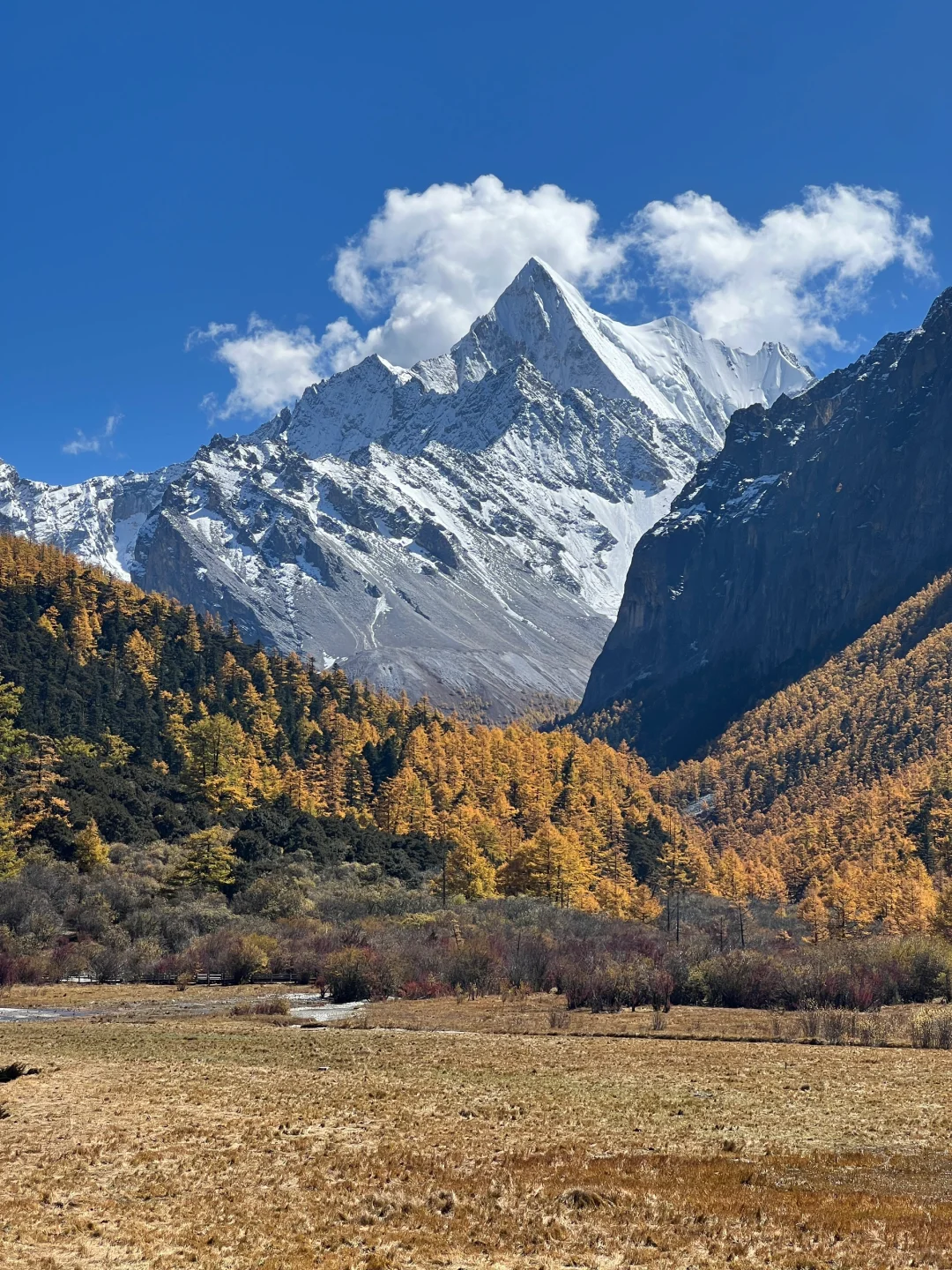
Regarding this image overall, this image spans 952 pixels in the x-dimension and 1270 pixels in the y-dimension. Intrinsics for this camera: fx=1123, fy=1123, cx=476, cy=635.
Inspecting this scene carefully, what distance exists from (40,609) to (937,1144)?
17603 centimetres

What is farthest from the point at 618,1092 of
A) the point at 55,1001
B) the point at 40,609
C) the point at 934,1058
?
the point at 40,609

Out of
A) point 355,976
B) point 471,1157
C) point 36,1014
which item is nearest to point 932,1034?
point 471,1157

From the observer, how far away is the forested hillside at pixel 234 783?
130750 millimetres

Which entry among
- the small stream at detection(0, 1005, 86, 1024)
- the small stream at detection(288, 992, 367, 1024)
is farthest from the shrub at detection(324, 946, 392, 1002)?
the small stream at detection(0, 1005, 86, 1024)

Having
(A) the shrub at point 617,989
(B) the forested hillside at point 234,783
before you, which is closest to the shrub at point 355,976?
(A) the shrub at point 617,989

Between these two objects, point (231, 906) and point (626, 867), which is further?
point (626, 867)

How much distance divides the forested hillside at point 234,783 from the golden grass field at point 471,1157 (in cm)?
7631

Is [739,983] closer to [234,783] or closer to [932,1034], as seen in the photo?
[932,1034]

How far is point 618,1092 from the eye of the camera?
39750mm

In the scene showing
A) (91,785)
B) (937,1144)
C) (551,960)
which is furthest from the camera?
(91,785)

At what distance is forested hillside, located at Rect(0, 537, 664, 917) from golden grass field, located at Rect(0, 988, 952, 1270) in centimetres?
7631

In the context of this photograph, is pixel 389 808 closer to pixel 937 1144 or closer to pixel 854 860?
pixel 854 860

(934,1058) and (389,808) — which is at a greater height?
(389,808)

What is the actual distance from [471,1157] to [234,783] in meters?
132
